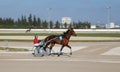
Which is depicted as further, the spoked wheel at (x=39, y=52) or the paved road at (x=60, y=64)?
the spoked wheel at (x=39, y=52)

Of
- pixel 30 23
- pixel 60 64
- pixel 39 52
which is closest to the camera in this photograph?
pixel 60 64

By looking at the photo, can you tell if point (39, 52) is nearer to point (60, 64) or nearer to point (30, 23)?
point (60, 64)

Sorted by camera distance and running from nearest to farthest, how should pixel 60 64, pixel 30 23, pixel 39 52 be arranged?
pixel 60 64
pixel 39 52
pixel 30 23

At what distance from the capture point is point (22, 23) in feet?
538

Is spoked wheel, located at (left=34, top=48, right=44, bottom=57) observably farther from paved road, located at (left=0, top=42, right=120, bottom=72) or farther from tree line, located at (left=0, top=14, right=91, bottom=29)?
tree line, located at (left=0, top=14, right=91, bottom=29)

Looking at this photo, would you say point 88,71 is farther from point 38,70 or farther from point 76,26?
point 76,26

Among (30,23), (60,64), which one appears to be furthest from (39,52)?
(30,23)

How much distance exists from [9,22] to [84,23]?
32.0m

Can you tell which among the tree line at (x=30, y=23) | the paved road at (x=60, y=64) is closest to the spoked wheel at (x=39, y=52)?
the paved road at (x=60, y=64)

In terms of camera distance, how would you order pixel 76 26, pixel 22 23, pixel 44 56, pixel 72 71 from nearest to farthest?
pixel 72 71 < pixel 44 56 < pixel 76 26 < pixel 22 23

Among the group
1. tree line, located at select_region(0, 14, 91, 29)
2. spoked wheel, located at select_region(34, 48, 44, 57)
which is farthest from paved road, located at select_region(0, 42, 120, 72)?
tree line, located at select_region(0, 14, 91, 29)

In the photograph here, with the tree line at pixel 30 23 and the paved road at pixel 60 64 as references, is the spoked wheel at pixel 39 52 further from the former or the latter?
the tree line at pixel 30 23

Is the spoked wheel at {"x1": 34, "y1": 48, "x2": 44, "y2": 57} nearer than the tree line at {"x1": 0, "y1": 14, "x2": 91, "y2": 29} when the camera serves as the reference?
Yes

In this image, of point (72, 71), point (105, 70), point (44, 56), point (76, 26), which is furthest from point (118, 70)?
point (76, 26)
